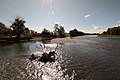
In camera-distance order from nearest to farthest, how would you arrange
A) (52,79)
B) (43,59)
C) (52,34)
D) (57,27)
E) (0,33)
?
1. (52,79)
2. (43,59)
3. (0,33)
4. (52,34)
5. (57,27)

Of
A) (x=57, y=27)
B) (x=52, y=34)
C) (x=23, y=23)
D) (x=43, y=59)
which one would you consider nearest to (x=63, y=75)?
(x=43, y=59)

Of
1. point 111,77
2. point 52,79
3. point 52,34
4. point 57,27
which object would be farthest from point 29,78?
point 57,27

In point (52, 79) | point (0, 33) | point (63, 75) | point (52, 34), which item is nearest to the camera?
point (52, 79)

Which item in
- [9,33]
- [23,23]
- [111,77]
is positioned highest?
[23,23]

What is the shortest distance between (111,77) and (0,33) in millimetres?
104604

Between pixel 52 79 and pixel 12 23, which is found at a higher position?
pixel 12 23

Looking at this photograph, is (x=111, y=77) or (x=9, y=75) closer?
(x=111, y=77)

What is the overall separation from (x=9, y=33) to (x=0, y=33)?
7.02m

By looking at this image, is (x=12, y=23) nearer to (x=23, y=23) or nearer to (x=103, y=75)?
(x=23, y=23)

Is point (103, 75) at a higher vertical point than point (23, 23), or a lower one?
lower

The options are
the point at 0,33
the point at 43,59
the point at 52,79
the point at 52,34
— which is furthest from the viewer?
the point at 52,34

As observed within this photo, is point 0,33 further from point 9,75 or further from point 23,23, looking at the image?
point 9,75

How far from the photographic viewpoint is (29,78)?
56.9ft

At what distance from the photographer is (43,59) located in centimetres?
2750
